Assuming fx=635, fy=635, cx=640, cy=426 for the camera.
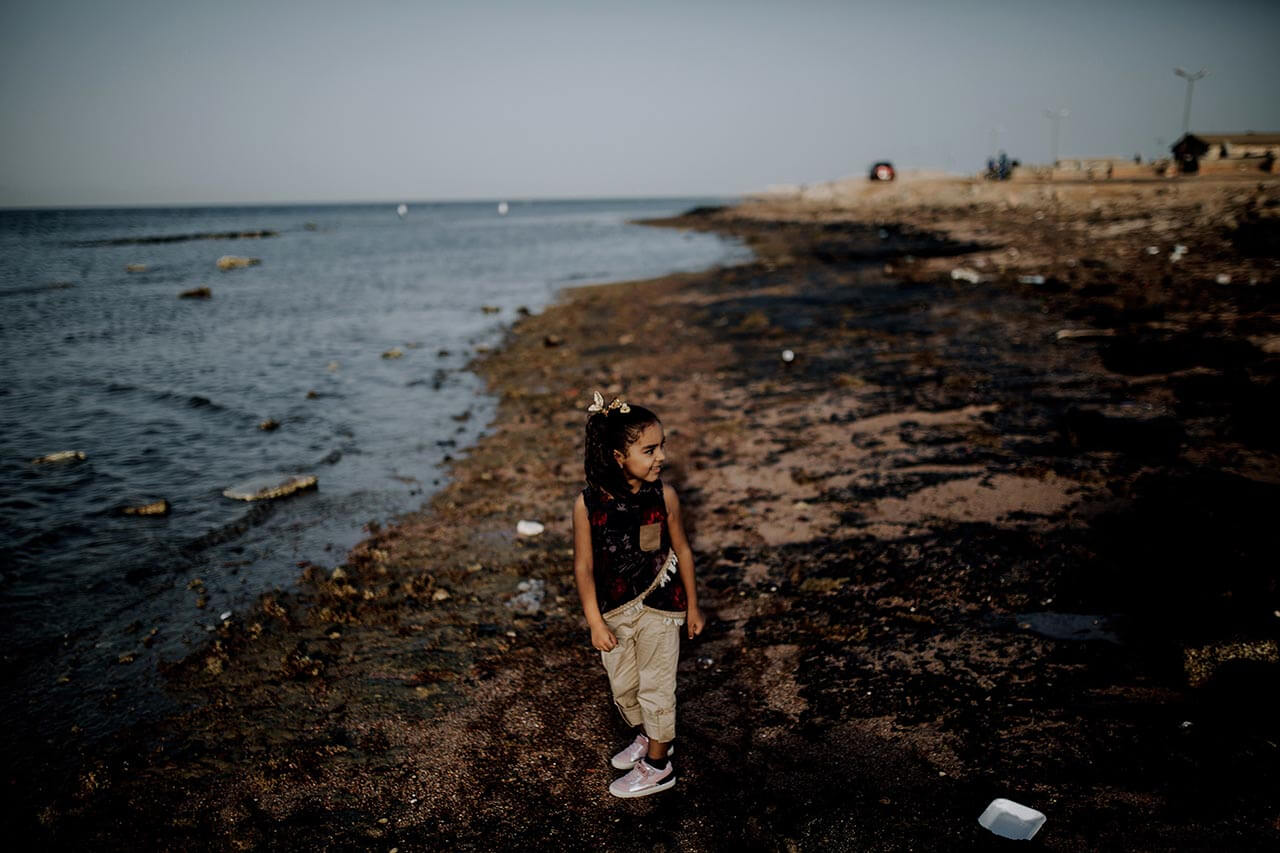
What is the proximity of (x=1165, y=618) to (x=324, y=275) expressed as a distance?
38471mm

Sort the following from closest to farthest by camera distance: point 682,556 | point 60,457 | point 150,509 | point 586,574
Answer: point 586,574
point 682,556
point 150,509
point 60,457

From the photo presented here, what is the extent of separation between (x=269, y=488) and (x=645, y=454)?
685 cm

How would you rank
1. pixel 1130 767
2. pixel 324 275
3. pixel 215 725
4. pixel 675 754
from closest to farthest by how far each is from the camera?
pixel 1130 767
pixel 675 754
pixel 215 725
pixel 324 275

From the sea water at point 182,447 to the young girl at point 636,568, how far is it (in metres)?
3.37

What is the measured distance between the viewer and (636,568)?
315cm

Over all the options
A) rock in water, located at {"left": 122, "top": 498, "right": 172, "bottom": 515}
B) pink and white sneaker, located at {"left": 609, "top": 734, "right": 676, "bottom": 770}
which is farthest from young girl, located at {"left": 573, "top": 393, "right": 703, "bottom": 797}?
rock in water, located at {"left": 122, "top": 498, "right": 172, "bottom": 515}

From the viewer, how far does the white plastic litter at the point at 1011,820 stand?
9.08 feet

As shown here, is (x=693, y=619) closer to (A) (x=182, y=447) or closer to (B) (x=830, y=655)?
(B) (x=830, y=655)

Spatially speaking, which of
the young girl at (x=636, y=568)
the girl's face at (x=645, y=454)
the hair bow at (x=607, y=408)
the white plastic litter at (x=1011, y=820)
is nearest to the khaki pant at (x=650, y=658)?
the young girl at (x=636, y=568)

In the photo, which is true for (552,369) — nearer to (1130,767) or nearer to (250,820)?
(250,820)

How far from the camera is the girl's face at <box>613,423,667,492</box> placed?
9.75 ft

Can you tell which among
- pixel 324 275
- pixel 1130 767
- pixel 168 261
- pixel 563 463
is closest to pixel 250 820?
pixel 1130 767

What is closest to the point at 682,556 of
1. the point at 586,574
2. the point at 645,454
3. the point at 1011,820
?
→ the point at 586,574

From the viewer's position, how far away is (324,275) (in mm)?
35031
